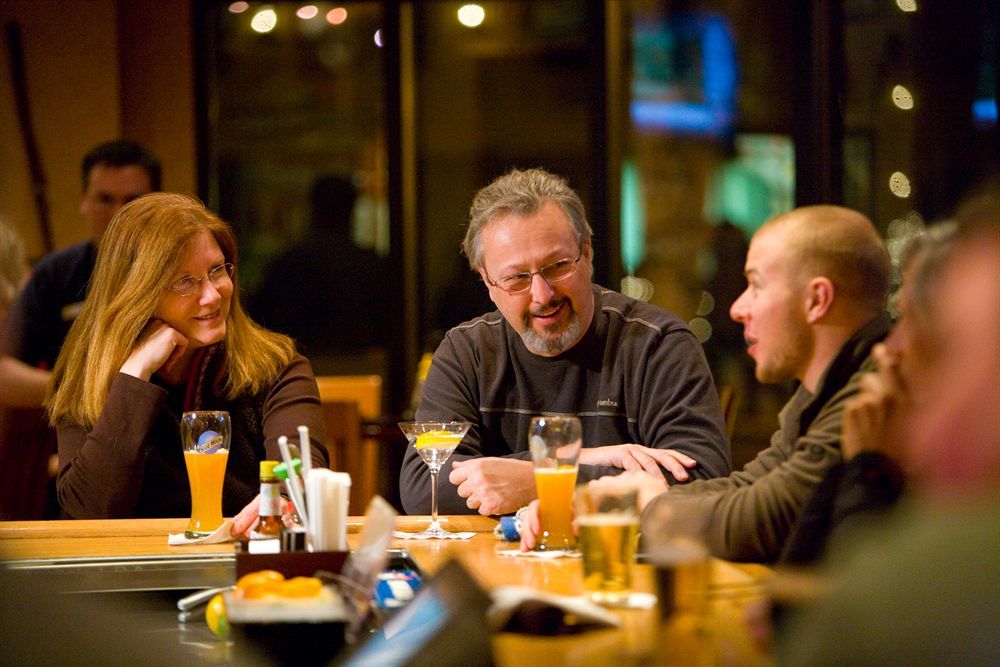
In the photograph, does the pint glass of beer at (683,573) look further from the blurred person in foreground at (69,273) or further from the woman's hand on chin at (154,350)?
the blurred person in foreground at (69,273)

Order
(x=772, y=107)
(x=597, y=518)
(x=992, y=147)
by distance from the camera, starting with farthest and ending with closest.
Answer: (x=772, y=107) < (x=992, y=147) < (x=597, y=518)

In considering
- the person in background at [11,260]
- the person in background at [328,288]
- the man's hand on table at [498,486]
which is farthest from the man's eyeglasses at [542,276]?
the person in background at [328,288]

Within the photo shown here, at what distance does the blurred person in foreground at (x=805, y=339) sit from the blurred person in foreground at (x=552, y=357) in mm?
784

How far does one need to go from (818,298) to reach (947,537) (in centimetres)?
90

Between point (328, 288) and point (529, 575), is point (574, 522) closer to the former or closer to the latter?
point (529, 575)

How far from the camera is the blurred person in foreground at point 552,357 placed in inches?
107

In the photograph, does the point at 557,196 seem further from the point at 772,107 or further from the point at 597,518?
the point at 772,107

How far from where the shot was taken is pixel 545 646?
1.35 meters

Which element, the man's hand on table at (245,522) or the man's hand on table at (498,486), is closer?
the man's hand on table at (245,522)

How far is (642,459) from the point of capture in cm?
246

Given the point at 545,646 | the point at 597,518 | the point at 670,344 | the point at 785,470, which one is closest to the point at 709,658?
the point at 545,646

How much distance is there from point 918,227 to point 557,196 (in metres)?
3.46

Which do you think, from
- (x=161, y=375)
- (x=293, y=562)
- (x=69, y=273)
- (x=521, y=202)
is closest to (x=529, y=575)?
(x=293, y=562)

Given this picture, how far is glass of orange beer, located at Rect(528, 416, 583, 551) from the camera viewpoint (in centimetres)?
198
